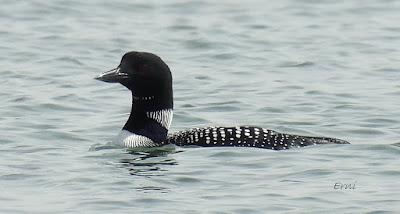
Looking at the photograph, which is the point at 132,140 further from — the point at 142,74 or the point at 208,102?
the point at 208,102

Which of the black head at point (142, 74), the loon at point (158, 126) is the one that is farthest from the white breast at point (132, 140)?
the black head at point (142, 74)

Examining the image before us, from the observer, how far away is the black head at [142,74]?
1094 centimetres

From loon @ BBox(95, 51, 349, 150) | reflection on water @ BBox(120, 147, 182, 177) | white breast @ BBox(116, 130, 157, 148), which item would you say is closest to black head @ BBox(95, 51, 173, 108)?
loon @ BBox(95, 51, 349, 150)

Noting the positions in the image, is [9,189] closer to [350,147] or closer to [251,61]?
[350,147]

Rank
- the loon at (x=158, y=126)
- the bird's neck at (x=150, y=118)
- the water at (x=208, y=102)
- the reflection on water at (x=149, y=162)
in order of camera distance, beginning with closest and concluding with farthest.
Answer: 1. the water at (x=208, y=102)
2. the reflection on water at (x=149, y=162)
3. the loon at (x=158, y=126)
4. the bird's neck at (x=150, y=118)

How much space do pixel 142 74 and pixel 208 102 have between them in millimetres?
2428

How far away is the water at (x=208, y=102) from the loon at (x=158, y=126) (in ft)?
0.34

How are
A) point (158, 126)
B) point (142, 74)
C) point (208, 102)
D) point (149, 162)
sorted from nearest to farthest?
1. point (149, 162)
2. point (142, 74)
3. point (158, 126)
4. point (208, 102)

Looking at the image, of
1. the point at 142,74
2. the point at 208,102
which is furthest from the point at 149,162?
the point at 208,102

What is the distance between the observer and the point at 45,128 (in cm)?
1188

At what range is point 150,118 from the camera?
437 inches

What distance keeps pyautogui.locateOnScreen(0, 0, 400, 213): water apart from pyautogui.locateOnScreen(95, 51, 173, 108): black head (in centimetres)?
53

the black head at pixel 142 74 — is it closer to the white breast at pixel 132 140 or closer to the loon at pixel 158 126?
the loon at pixel 158 126

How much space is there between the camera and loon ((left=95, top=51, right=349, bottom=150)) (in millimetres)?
10727
